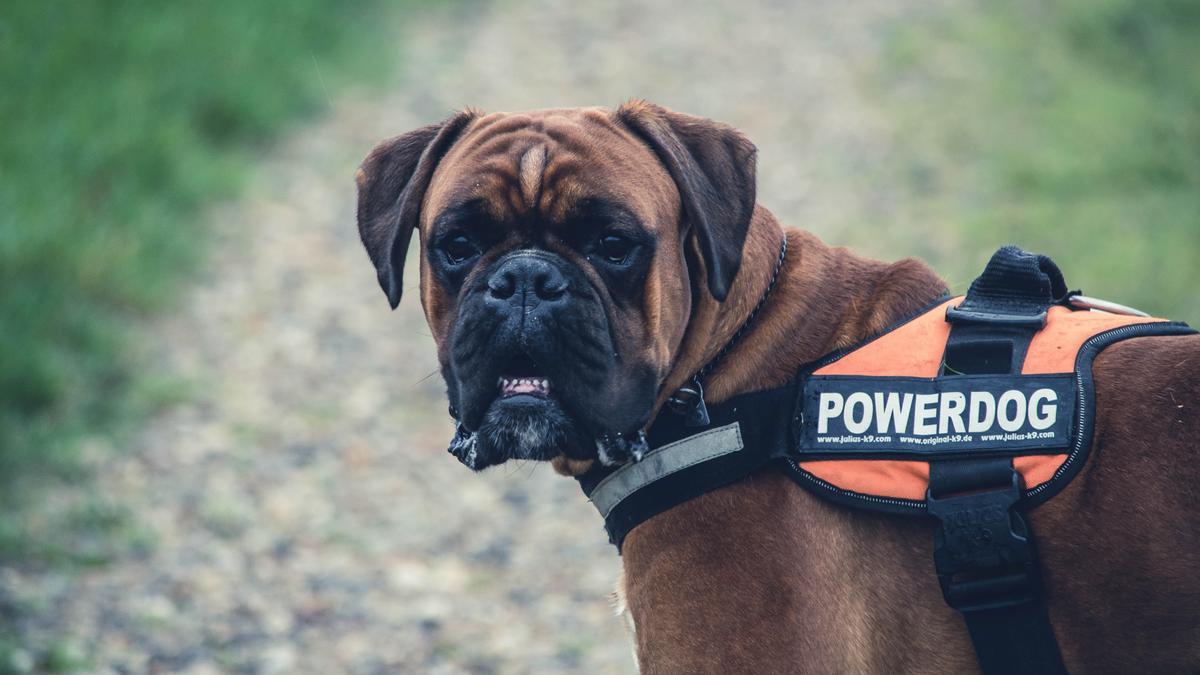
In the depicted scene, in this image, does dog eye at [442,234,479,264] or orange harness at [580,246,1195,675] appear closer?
orange harness at [580,246,1195,675]

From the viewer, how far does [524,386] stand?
2.87 meters

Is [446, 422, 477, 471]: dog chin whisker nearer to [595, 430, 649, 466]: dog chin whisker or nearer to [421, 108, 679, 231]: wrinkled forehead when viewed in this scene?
[595, 430, 649, 466]: dog chin whisker

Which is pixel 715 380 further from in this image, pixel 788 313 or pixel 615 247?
pixel 615 247

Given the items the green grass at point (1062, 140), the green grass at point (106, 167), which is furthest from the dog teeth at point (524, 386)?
the green grass at point (1062, 140)

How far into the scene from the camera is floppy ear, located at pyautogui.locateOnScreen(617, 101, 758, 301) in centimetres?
290

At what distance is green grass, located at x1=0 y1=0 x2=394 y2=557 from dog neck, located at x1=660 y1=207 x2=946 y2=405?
135 inches

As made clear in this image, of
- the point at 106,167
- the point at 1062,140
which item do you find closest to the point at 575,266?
the point at 106,167

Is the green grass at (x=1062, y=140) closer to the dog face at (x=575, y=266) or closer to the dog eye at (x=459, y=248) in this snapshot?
the dog face at (x=575, y=266)

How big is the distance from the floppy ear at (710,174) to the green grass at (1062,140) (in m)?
4.27

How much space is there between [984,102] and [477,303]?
8523mm

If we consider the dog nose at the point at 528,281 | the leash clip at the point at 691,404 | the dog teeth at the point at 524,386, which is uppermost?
the dog nose at the point at 528,281

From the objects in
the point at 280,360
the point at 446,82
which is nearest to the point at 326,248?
the point at 280,360

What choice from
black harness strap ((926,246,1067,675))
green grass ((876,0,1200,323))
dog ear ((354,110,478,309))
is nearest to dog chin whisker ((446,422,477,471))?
dog ear ((354,110,478,309))

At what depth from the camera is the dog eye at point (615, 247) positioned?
2902 millimetres
